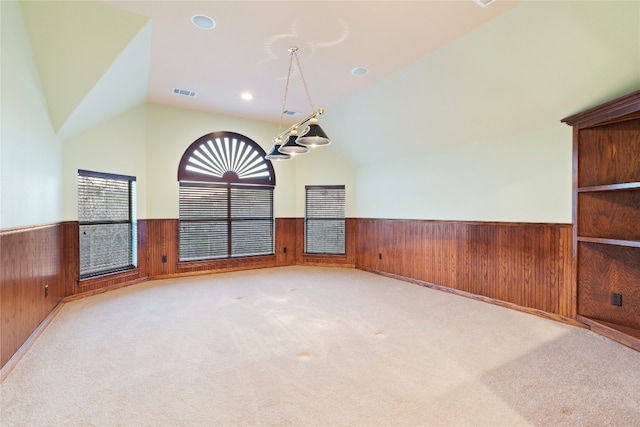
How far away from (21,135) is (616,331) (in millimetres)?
5735

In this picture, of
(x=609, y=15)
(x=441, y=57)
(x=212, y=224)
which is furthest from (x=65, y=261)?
(x=609, y=15)

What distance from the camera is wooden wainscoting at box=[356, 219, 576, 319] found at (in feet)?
11.9

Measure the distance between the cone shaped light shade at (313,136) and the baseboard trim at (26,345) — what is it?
303 centimetres

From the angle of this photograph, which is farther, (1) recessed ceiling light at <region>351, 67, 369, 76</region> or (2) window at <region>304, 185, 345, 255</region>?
(2) window at <region>304, 185, 345, 255</region>

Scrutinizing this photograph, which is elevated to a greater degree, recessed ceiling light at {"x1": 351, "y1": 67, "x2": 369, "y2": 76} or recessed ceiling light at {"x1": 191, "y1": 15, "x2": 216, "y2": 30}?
recessed ceiling light at {"x1": 191, "y1": 15, "x2": 216, "y2": 30}

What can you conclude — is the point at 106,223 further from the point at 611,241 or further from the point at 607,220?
the point at 607,220

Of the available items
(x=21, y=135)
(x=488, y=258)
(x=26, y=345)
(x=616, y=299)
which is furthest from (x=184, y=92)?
(x=616, y=299)

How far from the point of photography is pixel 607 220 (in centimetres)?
329

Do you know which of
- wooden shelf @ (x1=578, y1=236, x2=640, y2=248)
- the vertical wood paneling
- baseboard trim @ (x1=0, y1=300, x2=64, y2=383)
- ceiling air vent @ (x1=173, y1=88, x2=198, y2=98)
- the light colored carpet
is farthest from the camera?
ceiling air vent @ (x1=173, y1=88, x2=198, y2=98)

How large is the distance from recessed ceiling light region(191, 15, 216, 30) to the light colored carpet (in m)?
3.08

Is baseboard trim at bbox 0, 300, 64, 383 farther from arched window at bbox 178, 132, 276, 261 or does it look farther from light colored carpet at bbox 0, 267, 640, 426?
arched window at bbox 178, 132, 276, 261

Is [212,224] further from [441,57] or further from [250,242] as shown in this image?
[441,57]

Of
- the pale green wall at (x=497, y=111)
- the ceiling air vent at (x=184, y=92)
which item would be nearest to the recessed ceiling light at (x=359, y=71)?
the pale green wall at (x=497, y=111)

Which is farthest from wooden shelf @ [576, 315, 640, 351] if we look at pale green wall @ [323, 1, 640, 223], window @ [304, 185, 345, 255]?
window @ [304, 185, 345, 255]
